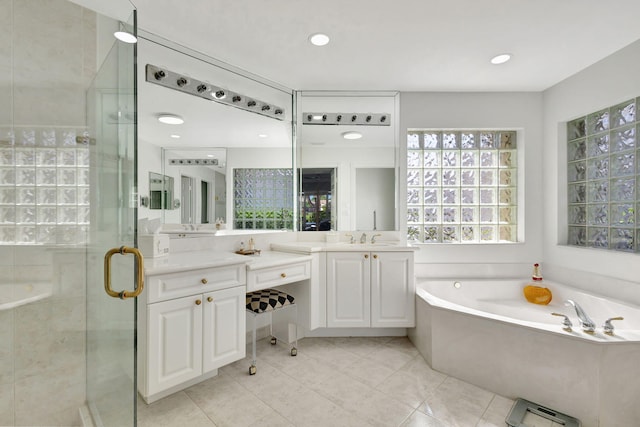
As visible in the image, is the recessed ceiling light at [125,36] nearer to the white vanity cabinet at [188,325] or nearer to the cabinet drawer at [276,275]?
the white vanity cabinet at [188,325]

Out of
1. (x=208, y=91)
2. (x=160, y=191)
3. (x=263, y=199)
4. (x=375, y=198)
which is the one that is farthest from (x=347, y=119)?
(x=160, y=191)

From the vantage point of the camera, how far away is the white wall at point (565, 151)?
6.56ft

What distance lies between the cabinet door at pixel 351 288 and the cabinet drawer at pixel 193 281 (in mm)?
855

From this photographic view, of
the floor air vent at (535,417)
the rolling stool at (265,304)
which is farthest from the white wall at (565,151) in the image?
Result: the rolling stool at (265,304)

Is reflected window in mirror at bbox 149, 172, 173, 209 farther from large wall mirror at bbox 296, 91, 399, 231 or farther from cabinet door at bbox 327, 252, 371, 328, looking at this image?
cabinet door at bbox 327, 252, 371, 328

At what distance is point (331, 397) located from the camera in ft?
5.53

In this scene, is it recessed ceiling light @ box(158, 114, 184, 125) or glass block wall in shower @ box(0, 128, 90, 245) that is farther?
recessed ceiling light @ box(158, 114, 184, 125)

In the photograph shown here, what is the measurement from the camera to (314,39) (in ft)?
6.10

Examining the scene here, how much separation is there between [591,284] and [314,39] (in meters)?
2.97

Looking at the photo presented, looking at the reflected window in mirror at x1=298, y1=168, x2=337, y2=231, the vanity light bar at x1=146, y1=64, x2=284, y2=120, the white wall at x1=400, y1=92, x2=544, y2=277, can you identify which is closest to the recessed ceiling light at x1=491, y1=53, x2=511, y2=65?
the white wall at x1=400, y1=92, x2=544, y2=277

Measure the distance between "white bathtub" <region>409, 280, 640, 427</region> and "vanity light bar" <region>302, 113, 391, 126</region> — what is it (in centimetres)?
168

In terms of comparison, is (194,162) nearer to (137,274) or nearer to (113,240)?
(113,240)

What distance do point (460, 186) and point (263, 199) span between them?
2.07 meters

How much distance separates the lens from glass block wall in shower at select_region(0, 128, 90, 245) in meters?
1.18
